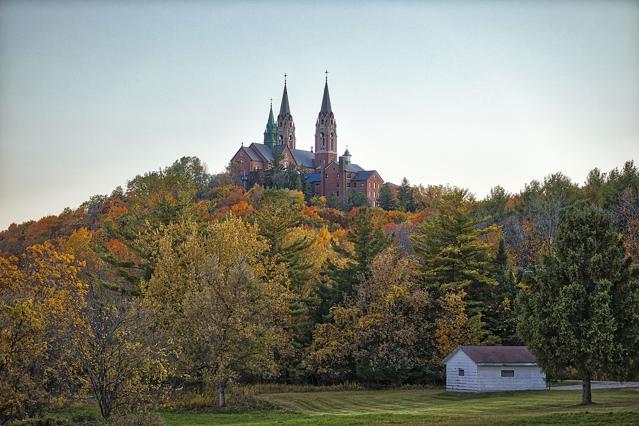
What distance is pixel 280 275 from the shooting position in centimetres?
4528

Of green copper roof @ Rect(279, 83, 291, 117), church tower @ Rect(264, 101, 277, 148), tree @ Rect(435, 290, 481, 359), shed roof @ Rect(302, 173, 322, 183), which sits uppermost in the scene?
green copper roof @ Rect(279, 83, 291, 117)

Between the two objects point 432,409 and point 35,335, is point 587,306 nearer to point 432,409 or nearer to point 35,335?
point 432,409

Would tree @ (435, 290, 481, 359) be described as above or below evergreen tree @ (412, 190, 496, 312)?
below

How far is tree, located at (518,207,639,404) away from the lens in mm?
27531

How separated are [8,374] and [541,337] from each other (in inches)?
716

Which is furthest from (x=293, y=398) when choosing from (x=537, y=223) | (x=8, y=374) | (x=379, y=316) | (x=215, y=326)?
(x=537, y=223)

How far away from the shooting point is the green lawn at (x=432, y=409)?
75.8 feet

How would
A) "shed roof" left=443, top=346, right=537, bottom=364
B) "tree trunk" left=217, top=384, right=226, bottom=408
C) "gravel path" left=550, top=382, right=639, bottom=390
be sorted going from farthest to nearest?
"shed roof" left=443, top=346, right=537, bottom=364 → "gravel path" left=550, top=382, right=639, bottom=390 → "tree trunk" left=217, top=384, right=226, bottom=408

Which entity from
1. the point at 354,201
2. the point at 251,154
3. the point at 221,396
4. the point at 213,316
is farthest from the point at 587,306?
the point at 251,154

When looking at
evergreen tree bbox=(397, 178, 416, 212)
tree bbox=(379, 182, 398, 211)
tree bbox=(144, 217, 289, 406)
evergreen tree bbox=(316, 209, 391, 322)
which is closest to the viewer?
tree bbox=(144, 217, 289, 406)

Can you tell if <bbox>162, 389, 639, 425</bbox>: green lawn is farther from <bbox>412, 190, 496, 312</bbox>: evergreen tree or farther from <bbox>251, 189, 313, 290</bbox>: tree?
<bbox>251, 189, 313, 290</bbox>: tree

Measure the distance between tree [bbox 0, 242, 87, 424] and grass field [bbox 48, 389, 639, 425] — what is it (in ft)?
15.1

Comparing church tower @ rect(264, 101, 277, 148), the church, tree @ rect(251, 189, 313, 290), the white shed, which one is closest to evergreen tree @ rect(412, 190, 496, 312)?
the white shed

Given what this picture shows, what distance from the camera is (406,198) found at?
120 m
